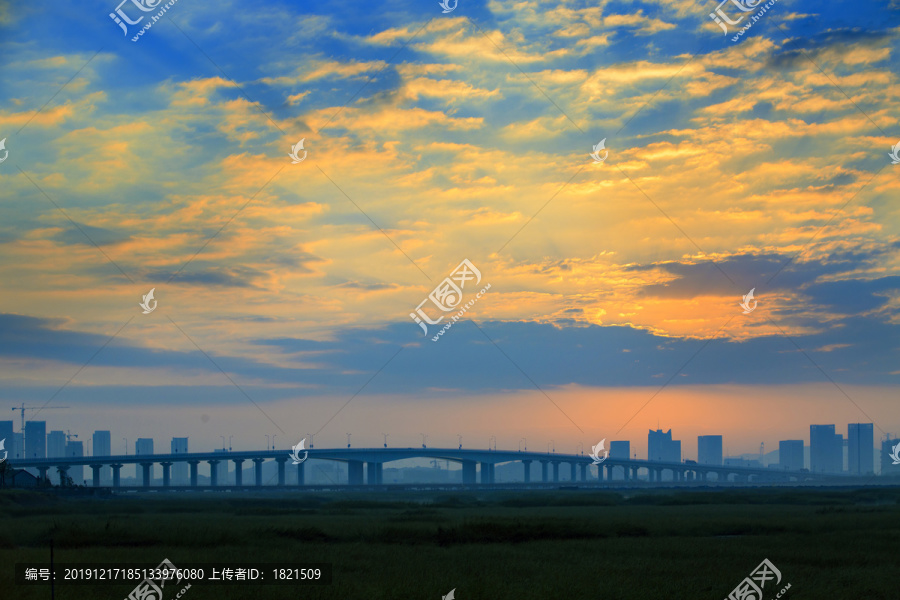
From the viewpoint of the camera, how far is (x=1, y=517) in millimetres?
53000

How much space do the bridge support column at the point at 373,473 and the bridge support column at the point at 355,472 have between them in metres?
1.63

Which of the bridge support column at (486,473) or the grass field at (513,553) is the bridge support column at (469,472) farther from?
the grass field at (513,553)

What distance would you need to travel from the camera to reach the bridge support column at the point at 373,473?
170 meters

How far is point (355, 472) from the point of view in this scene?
171 meters

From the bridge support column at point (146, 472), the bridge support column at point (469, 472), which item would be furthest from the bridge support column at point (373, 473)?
the bridge support column at point (146, 472)

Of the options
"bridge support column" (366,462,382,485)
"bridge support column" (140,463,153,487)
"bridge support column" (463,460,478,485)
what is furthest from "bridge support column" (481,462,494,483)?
"bridge support column" (140,463,153,487)

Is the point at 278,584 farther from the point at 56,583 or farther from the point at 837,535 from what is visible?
the point at 837,535

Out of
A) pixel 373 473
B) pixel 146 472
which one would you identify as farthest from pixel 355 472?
pixel 146 472

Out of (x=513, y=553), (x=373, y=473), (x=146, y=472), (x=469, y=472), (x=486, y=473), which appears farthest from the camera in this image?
(x=486, y=473)

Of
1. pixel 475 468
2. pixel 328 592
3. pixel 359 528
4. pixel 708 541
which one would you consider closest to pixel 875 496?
pixel 708 541

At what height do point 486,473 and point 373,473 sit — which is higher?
point 373,473

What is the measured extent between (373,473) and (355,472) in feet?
13.2

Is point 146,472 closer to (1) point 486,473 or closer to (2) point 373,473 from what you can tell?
(2) point 373,473

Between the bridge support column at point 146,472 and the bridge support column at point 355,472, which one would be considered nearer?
the bridge support column at point 146,472
